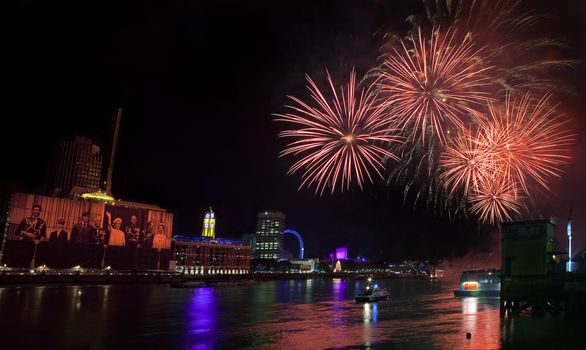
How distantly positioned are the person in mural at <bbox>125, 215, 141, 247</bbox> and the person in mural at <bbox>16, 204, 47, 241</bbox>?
65.2ft

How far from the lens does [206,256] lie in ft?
607

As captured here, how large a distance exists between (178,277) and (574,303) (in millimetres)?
91987

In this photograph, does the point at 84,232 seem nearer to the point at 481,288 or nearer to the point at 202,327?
the point at 202,327

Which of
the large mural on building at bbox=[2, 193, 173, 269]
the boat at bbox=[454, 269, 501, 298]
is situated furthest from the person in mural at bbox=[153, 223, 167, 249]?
the boat at bbox=[454, 269, 501, 298]

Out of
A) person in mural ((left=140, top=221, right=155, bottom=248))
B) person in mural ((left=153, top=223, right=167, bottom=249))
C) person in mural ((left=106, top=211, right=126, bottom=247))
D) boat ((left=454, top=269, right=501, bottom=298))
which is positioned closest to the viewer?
boat ((left=454, top=269, right=501, bottom=298))

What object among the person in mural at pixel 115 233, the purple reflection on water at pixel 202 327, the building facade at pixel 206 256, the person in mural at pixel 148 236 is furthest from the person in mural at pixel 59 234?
the purple reflection on water at pixel 202 327

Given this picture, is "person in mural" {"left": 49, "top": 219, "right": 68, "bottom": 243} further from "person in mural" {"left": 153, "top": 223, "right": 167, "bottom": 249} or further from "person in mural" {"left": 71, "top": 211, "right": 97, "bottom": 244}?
"person in mural" {"left": 153, "top": 223, "right": 167, "bottom": 249}

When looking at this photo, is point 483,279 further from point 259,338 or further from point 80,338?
point 80,338

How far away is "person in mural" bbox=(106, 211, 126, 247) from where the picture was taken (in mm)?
111688

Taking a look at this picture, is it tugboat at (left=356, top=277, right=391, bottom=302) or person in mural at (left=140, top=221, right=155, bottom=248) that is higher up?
person in mural at (left=140, top=221, right=155, bottom=248)

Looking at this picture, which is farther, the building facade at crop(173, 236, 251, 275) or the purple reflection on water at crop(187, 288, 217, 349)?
the building facade at crop(173, 236, 251, 275)

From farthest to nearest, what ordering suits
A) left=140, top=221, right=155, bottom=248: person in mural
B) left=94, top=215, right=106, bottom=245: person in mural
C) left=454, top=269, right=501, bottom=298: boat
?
1. left=140, top=221, right=155, bottom=248: person in mural
2. left=94, top=215, right=106, bottom=245: person in mural
3. left=454, top=269, right=501, bottom=298: boat

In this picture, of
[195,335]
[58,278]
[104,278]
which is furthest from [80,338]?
[104,278]

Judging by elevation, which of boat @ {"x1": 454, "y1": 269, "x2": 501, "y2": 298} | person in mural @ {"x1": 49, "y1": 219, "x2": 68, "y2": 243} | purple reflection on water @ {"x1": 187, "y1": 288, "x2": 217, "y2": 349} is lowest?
purple reflection on water @ {"x1": 187, "y1": 288, "x2": 217, "y2": 349}
